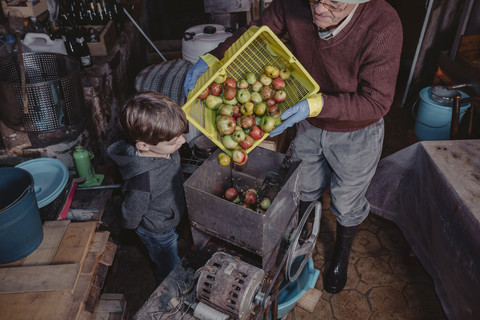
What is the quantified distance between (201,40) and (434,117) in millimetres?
3565

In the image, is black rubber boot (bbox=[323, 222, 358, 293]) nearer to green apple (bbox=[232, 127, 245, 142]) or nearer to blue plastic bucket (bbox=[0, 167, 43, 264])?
green apple (bbox=[232, 127, 245, 142])

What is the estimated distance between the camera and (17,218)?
215cm

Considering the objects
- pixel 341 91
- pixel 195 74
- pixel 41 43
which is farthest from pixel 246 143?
pixel 41 43

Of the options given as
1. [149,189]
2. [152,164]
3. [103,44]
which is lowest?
[149,189]

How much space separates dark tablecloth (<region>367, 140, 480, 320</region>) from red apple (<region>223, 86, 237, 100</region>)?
1914 millimetres

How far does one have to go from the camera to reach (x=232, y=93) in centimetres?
263

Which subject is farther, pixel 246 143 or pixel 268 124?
pixel 268 124

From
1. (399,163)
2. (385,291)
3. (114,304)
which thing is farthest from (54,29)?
(385,291)

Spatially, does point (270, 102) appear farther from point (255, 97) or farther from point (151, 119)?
point (151, 119)

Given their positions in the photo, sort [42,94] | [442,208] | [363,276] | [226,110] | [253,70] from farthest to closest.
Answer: [363,276], [42,94], [442,208], [253,70], [226,110]

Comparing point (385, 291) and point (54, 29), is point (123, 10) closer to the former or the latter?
point (54, 29)

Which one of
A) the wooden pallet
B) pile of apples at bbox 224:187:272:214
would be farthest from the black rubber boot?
the wooden pallet

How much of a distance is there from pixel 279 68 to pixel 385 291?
2.55 meters

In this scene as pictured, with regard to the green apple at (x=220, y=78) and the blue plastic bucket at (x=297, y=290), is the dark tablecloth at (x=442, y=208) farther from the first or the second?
the green apple at (x=220, y=78)
